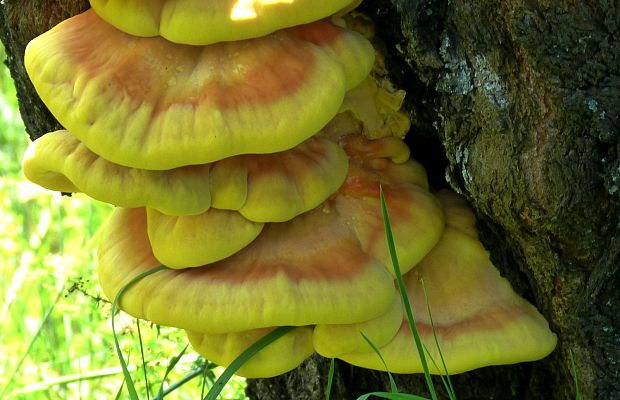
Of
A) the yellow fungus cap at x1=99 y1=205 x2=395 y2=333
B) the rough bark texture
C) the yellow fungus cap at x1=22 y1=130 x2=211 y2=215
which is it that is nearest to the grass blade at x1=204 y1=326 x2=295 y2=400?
the yellow fungus cap at x1=99 y1=205 x2=395 y2=333

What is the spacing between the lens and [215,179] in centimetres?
225

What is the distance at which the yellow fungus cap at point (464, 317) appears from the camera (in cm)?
236

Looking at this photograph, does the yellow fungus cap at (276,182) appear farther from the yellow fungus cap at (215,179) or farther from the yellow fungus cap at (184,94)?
the yellow fungus cap at (184,94)

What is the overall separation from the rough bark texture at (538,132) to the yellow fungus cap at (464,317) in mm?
73

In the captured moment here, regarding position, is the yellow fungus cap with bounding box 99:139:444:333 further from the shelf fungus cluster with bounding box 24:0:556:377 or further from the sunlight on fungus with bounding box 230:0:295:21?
the sunlight on fungus with bounding box 230:0:295:21

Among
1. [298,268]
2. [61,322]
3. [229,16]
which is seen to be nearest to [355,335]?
[298,268]

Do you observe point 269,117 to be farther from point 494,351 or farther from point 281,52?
point 494,351

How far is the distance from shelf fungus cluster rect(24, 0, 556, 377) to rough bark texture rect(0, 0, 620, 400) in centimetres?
13

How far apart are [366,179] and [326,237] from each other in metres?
0.26

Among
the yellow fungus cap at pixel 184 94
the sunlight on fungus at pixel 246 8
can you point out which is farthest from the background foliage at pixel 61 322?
the sunlight on fungus at pixel 246 8

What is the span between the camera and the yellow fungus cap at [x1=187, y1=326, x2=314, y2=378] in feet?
7.89

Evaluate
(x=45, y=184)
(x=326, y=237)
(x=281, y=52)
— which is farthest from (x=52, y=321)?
(x=281, y=52)

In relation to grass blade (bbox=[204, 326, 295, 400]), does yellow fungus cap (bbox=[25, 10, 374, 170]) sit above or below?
above

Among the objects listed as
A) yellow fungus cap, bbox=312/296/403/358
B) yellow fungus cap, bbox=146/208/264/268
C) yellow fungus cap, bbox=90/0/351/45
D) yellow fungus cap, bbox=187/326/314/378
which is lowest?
yellow fungus cap, bbox=187/326/314/378
